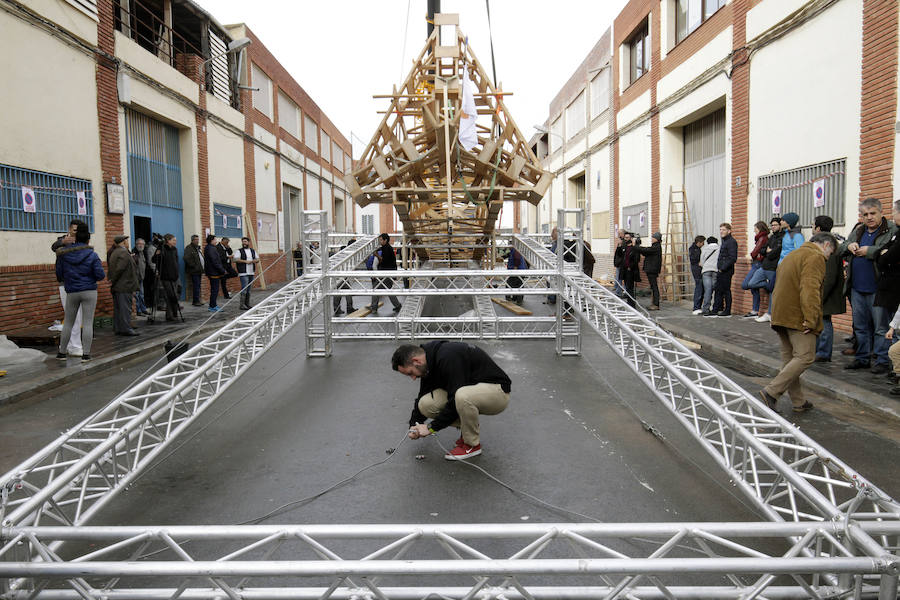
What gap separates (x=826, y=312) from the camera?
6262mm

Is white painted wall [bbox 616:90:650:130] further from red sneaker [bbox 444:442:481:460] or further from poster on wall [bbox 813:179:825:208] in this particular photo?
red sneaker [bbox 444:442:481:460]

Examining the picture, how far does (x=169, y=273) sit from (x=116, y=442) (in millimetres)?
9102

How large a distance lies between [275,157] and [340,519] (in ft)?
72.9

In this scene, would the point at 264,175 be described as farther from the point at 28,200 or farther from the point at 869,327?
the point at 869,327

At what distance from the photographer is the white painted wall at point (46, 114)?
30.3 feet

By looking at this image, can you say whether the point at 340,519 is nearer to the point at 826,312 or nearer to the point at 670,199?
the point at 826,312

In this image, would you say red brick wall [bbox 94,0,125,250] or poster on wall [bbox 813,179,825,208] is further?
red brick wall [bbox 94,0,125,250]

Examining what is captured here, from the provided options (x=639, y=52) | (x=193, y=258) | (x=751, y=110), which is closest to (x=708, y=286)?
(x=751, y=110)

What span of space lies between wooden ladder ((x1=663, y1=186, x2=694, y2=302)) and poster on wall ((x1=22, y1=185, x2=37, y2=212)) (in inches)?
547

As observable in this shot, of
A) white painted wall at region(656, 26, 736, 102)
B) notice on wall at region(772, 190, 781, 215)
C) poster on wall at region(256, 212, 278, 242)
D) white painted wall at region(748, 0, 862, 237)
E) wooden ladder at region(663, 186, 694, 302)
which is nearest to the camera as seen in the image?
white painted wall at region(748, 0, 862, 237)

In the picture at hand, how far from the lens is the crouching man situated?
4.42 meters

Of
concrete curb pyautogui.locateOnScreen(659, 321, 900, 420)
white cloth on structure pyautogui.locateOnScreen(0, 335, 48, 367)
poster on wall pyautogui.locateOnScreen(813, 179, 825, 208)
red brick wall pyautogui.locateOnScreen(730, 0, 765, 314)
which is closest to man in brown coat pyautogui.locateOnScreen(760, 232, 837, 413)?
concrete curb pyautogui.locateOnScreen(659, 321, 900, 420)

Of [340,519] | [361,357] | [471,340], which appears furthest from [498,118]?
[340,519]

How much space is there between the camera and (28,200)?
962cm
